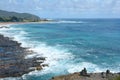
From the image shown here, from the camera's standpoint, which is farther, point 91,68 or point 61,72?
point 91,68

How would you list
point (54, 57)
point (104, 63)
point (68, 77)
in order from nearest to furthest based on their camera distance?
point (68, 77) → point (104, 63) → point (54, 57)

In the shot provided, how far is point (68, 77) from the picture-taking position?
122 feet

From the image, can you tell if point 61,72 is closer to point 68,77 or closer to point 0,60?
point 68,77

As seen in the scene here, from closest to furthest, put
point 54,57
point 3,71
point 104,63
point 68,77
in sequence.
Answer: point 68,77 → point 3,71 → point 104,63 → point 54,57

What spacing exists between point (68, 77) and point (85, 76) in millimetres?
2652

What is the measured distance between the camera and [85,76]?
123 ft

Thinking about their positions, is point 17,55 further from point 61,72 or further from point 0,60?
point 61,72

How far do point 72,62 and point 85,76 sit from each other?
488 inches

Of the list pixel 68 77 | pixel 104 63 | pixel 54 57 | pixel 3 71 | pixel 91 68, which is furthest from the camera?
pixel 54 57

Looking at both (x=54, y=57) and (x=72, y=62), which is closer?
(x=72, y=62)

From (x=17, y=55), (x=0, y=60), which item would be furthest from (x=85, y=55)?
(x=0, y=60)

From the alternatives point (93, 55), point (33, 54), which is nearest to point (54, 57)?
point (33, 54)

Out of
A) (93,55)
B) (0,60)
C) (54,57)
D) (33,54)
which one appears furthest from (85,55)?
(0,60)

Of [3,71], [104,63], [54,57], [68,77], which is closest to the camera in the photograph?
[68,77]
